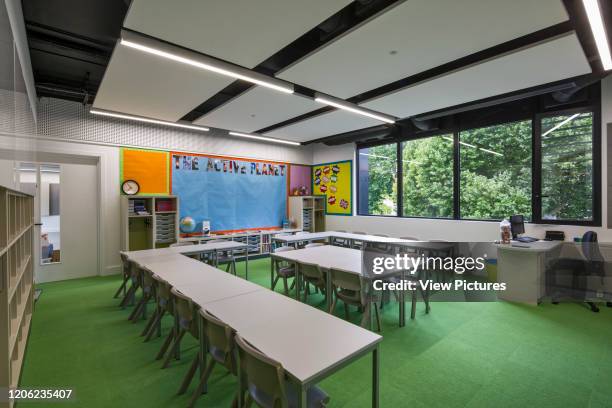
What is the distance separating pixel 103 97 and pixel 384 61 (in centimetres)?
432

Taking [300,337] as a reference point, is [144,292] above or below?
below

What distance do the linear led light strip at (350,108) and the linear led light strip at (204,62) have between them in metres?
0.61

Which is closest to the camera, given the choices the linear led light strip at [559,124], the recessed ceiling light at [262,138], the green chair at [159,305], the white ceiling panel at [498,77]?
the green chair at [159,305]

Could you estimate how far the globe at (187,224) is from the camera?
6.52 metres

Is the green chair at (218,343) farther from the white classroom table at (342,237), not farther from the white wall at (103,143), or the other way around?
the white wall at (103,143)

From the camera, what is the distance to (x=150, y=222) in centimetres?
611

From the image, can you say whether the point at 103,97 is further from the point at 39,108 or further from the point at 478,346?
the point at 478,346

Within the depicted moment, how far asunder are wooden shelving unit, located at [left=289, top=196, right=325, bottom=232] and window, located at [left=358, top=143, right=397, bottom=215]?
1412 millimetres

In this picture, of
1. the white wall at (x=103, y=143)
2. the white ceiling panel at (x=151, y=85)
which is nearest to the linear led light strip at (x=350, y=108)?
the white ceiling panel at (x=151, y=85)

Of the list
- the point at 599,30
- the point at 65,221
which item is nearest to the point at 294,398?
the point at 599,30

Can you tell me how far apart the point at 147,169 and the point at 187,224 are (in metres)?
1.48

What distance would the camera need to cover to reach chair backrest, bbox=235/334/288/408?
1.41 meters

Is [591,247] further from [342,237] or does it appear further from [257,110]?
[257,110]

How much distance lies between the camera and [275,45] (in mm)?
3031
